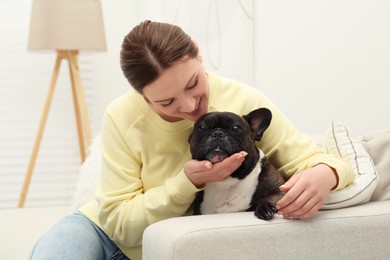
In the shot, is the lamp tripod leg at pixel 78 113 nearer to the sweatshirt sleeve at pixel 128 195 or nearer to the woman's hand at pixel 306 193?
the sweatshirt sleeve at pixel 128 195

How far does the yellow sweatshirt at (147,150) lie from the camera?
4.71 feet

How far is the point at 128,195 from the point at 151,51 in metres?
0.42

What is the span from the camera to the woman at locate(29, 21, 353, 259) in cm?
128

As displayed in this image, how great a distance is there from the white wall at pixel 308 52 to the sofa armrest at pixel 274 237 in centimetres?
92

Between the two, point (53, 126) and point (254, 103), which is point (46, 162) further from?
point (254, 103)

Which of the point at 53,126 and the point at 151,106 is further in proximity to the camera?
the point at 53,126

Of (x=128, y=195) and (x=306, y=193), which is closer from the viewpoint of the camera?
(x=306, y=193)

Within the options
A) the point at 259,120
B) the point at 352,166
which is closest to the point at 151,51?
the point at 259,120

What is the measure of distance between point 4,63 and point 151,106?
298 centimetres

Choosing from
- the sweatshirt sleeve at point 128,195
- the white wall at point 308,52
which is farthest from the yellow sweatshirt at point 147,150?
the white wall at point 308,52

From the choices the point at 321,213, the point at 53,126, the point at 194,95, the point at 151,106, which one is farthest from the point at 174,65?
the point at 53,126

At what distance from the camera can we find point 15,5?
13.5 ft

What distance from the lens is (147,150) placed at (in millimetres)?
1482

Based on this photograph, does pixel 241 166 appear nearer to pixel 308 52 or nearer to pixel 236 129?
pixel 236 129
